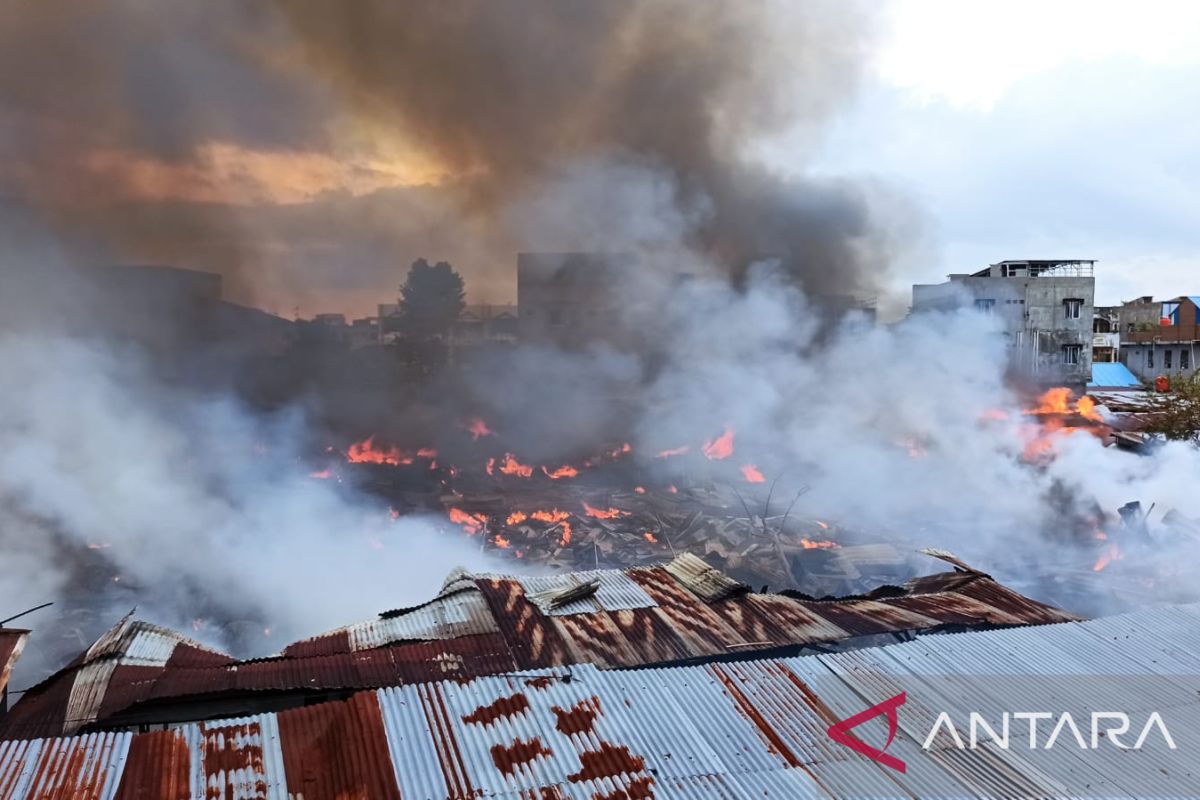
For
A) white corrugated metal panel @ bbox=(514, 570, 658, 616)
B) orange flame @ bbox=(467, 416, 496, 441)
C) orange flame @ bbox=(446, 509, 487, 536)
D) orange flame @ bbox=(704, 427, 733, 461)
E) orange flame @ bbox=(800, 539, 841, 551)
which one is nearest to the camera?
white corrugated metal panel @ bbox=(514, 570, 658, 616)

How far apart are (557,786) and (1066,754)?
3253 mm

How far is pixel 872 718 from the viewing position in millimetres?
4977

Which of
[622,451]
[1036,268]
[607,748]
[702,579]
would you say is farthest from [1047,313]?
[607,748]

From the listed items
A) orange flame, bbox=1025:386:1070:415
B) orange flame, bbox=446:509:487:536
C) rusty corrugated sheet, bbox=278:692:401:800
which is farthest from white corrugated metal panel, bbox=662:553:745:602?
orange flame, bbox=1025:386:1070:415

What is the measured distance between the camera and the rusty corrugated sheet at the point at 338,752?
13.3 ft

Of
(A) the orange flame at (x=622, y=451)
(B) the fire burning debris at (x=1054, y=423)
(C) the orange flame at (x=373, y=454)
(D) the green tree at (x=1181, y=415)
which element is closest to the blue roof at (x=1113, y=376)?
(B) the fire burning debris at (x=1054, y=423)

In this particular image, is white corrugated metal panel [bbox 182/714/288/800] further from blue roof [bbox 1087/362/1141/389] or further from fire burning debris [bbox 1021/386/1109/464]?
blue roof [bbox 1087/362/1141/389]

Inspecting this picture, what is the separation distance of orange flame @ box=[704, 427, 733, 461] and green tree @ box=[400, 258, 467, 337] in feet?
46.2

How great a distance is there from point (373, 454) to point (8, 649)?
1614 cm

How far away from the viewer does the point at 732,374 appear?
2120 centimetres

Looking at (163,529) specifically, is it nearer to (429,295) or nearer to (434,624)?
(434,624)

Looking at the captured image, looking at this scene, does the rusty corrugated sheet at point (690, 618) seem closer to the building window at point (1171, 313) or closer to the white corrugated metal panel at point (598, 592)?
the white corrugated metal panel at point (598, 592)

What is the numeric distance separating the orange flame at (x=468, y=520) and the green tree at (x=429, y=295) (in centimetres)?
1412

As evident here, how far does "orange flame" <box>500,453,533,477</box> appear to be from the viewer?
68.7 ft
